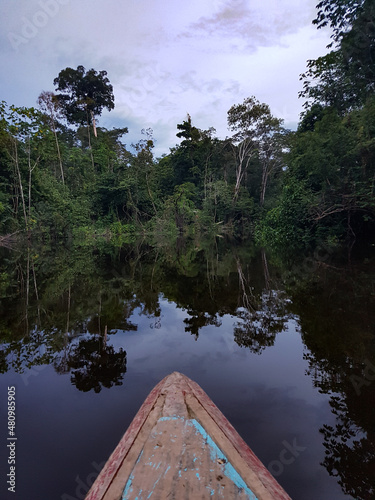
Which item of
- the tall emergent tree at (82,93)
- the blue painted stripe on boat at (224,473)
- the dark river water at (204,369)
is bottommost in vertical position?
the dark river water at (204,369)

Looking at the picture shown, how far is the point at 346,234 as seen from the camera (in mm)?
14234

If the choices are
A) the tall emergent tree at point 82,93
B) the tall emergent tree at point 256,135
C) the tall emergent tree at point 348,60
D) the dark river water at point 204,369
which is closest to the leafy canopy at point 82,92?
the tall emergent tree at point 82,93

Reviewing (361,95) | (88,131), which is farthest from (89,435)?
(88,131)

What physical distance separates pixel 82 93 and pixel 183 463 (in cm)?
3587

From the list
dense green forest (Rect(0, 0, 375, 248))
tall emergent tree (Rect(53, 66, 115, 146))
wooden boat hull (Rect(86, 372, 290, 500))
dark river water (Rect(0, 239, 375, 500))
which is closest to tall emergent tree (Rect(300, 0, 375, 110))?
dense green forest (Rect(0, 0, 375, 248))

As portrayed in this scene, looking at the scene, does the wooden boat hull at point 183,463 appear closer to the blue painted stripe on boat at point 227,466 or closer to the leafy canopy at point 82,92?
the blue painted stripe on boat at point 227,466

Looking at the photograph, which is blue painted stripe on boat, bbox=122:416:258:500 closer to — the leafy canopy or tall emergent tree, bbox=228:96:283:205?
tall emergent tree, bbox=228:96:283:205

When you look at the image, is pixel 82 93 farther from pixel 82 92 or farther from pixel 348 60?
pixel 348 60

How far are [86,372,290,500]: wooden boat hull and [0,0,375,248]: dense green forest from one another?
36.8 feet

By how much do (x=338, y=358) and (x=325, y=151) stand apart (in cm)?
1101

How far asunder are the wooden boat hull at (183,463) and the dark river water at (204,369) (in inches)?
20.0

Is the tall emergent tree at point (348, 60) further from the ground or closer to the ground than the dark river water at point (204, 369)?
further from the ground

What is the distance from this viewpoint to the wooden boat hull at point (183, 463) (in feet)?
4.03

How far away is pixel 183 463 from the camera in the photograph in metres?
1.37
